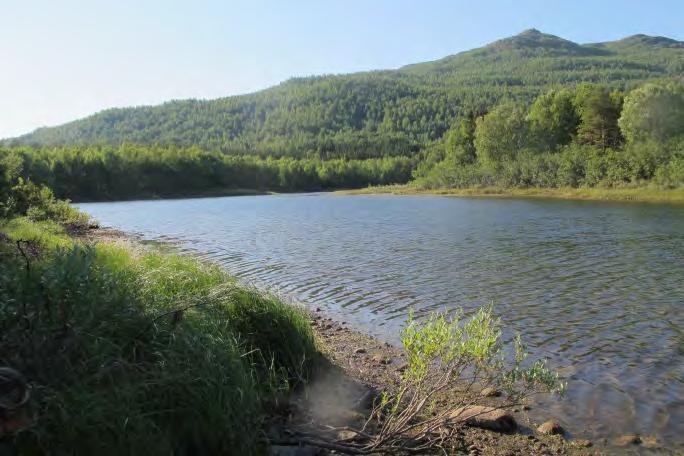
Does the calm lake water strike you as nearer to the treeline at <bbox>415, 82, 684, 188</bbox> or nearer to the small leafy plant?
the small leafy plant

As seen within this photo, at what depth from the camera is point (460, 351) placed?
6949 millimetres

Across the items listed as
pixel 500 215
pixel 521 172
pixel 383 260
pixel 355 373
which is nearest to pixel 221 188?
pixel 521 172

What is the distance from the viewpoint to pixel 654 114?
78312 millimetres

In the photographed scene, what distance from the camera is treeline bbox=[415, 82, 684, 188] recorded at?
242 ft

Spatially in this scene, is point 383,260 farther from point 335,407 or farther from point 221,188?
point 221,188

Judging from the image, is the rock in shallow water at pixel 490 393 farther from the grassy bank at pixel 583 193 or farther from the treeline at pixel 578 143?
the treeline at pixel 578 143

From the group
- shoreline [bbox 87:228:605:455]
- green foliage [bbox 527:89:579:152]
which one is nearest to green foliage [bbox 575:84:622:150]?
green foliage [bbox 527:89:579:152]

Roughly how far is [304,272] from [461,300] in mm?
8242

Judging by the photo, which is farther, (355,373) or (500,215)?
(500,215)

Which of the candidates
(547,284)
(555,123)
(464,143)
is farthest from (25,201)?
(464,143)

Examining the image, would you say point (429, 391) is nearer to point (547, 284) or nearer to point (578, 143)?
point (547, 284)

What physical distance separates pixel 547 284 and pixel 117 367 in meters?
16.6

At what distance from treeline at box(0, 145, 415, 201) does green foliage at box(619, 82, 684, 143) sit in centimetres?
9799

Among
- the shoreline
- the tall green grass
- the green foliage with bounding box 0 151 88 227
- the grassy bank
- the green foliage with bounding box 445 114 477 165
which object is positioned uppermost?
the green foliage with bounding box 445 114 477 165
